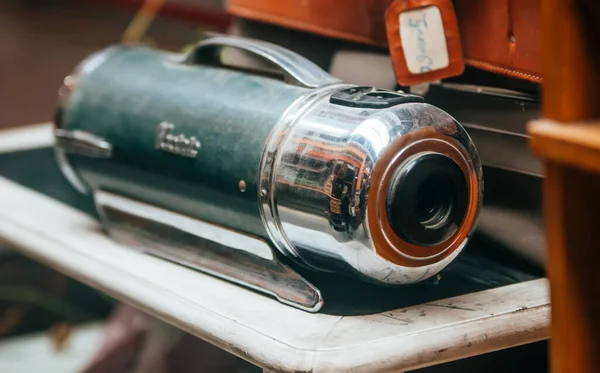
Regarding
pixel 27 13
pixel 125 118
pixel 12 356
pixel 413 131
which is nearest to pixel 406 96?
pixel 413 131

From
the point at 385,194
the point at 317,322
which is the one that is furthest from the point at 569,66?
the point at 317,322

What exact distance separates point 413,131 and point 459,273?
0.63 feet

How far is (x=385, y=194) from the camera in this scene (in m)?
0.68

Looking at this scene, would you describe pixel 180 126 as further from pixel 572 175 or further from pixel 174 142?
pixel 572 175

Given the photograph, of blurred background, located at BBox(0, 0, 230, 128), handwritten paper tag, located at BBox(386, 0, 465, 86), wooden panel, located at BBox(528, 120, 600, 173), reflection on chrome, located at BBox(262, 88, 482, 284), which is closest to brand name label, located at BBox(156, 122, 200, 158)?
reflection on chrome, located at BBox(262, 88, 482, 284)

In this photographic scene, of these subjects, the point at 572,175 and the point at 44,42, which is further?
the point at 44,42

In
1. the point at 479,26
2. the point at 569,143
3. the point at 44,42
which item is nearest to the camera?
the point at 569,143

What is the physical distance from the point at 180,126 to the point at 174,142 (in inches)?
0.7

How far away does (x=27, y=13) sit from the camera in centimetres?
234

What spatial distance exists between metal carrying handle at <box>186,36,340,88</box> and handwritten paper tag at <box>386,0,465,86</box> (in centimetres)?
7

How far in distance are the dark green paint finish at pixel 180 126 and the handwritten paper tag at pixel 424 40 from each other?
11cm

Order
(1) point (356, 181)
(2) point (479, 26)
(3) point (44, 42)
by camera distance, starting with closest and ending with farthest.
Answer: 1. (1) point (356, 181)
2. (2) point (479, 26)
3. (3) point (44, 42)

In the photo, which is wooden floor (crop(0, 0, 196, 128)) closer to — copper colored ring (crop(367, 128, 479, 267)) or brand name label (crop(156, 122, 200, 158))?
brand name label (crop(156, 122, 200, 158))

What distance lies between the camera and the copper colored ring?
679 mm
